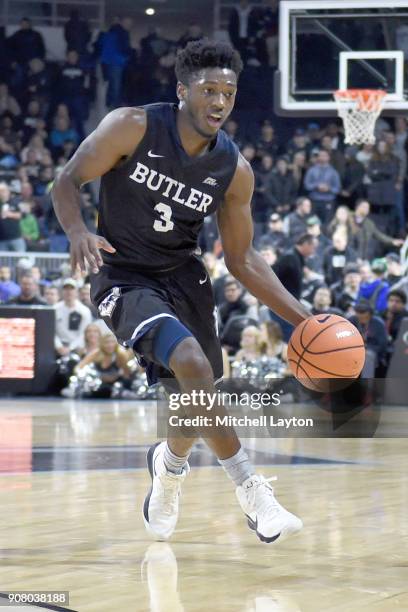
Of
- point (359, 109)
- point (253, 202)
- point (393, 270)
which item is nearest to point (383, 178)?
point (253, 202)

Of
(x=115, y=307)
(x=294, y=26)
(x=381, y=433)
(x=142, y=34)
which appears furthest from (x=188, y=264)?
(x=142, y=34)

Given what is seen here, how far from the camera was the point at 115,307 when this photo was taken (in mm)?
4590

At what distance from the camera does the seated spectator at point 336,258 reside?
13625mm

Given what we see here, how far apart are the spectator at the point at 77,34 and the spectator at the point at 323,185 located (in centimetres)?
532

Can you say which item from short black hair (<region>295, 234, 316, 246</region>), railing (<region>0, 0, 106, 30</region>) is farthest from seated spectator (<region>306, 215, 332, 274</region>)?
railing (<region>0, 0, 106, 30</region>)

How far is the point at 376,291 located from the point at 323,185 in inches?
133

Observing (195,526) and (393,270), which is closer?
(195,526)

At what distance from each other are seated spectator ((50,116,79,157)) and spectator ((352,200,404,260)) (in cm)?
542

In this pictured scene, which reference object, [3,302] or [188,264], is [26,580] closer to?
[188,264]

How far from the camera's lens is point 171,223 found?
15.5 ft

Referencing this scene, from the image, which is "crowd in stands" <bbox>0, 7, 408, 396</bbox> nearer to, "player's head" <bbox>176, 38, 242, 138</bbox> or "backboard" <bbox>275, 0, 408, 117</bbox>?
"backboard" <bbox>275, 0, 408, 117</bbox>

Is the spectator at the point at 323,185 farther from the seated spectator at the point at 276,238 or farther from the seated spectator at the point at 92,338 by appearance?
the seated spectator at the point at 92,338

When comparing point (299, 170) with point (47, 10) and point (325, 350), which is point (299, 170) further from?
point (325, 350)

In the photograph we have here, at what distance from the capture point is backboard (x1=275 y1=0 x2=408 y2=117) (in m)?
11.8
